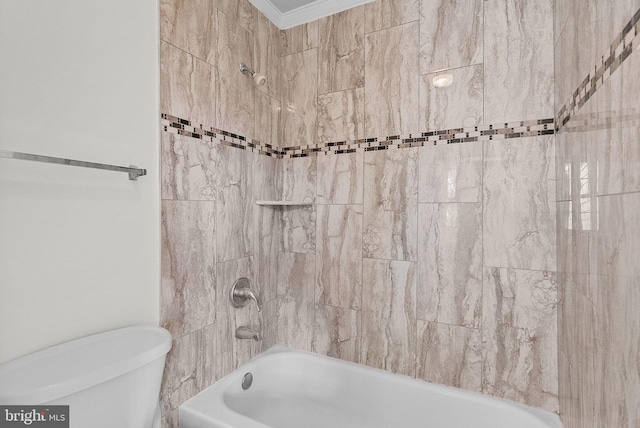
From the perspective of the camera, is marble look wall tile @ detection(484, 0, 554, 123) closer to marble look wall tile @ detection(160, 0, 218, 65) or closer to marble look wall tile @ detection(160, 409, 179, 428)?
marble look wall tile @ detection(160, 0, 218, 65)

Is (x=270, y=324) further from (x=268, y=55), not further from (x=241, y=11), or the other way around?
(x=241, y=11)

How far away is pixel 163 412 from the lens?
1.27 meters

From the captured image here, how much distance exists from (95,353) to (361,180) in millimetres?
1371

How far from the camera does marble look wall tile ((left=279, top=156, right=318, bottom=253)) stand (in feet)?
6.36

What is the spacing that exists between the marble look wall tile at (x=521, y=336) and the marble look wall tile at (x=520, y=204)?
76 mm

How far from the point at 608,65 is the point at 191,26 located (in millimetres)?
1488

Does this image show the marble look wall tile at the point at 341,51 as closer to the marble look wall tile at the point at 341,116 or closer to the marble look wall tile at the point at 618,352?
the marble look wall tile at the point at 341,116

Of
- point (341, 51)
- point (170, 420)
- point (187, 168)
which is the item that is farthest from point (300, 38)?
point (170, 420)

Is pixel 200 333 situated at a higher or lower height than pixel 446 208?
lower

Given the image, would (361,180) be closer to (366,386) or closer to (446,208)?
(446,208)

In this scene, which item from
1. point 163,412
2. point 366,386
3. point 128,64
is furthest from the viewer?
point 366,386

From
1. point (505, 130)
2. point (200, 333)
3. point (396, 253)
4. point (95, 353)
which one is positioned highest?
point (505, 130)

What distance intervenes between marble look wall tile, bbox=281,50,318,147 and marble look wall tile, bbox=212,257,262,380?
82 centimetres

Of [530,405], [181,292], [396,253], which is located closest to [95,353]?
[181,292]
